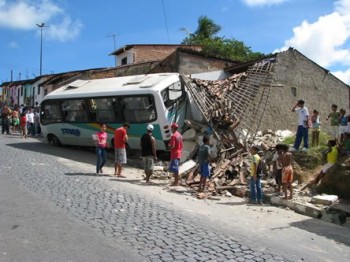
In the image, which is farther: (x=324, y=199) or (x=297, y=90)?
(x=297, y=90)

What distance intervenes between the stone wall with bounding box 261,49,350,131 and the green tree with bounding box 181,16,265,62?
1635 cm

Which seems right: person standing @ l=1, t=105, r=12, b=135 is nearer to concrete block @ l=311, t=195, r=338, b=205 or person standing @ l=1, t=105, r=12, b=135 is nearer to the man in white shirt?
the man in white shirt

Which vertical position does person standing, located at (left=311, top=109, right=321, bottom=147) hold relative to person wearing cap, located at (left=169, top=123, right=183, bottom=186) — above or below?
above

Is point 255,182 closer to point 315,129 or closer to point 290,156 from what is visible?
point 290,156

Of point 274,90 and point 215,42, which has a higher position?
point 215,42

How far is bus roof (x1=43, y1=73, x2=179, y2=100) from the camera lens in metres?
15.5

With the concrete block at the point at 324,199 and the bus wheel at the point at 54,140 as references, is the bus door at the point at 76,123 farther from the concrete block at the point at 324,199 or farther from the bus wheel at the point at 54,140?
the concrete block at the point at 324,199

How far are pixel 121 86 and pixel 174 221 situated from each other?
9.27m

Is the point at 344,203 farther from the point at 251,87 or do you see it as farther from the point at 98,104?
the point at 98,104

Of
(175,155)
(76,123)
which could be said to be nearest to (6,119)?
Result: (76,123)

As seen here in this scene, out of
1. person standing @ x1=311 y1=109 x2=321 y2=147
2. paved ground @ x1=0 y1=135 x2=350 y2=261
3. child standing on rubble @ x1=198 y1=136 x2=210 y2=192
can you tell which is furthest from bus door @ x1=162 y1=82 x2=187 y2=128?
person standing @ x1=311 y1=109 x2=321 y2=147

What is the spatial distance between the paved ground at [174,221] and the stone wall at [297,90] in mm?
9334

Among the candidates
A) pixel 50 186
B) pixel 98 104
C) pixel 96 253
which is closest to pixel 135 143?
pixel 98 104

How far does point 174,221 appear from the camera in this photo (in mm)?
8109
